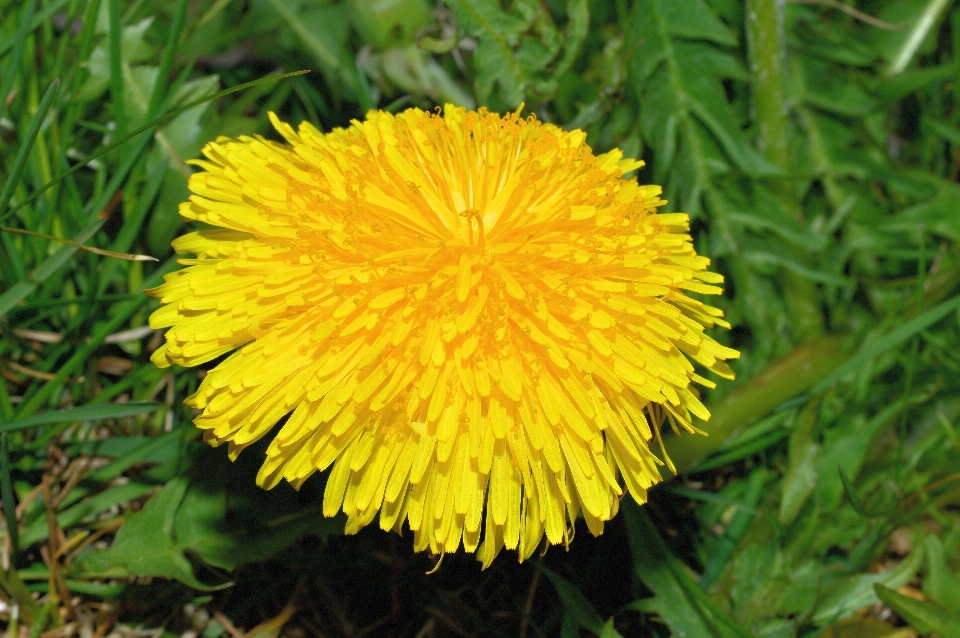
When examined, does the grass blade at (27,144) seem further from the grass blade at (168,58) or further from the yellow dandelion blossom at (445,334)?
the yellow dandelion blossom at (445,334)

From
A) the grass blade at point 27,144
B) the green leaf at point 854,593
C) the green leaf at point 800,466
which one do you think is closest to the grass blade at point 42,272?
the grass blade at point 27,144

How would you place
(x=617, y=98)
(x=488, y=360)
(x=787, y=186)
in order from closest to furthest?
(x=488, y=360) < (x=617, y=98) < (x=787, y=186)

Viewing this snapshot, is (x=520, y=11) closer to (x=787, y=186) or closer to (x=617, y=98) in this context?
(x=617, y=98)

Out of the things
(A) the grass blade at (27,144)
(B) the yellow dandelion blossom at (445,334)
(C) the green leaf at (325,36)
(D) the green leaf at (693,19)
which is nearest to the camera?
(B) the yellow dandelion blossom at (445,334)

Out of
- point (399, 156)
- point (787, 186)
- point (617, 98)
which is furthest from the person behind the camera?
point (787, 186)

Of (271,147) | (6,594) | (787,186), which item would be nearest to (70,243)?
(271,147)

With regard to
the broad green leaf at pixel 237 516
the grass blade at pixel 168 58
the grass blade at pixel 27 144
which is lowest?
the broad green leaf at pixel 237 516

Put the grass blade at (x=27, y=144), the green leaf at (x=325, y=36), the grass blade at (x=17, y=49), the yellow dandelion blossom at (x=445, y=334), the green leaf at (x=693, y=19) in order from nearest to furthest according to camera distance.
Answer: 1. the yellow dandelion blossom at (x=445, y=334)
2. the grass blade at (x=27, y=144)
3. the grass blade at (x=17, y=49)
4. the green leaf at (x=693, y=19)
5. the green leaf at (x=325, y=36)

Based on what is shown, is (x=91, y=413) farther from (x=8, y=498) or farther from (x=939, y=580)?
(x=939, y=580)
